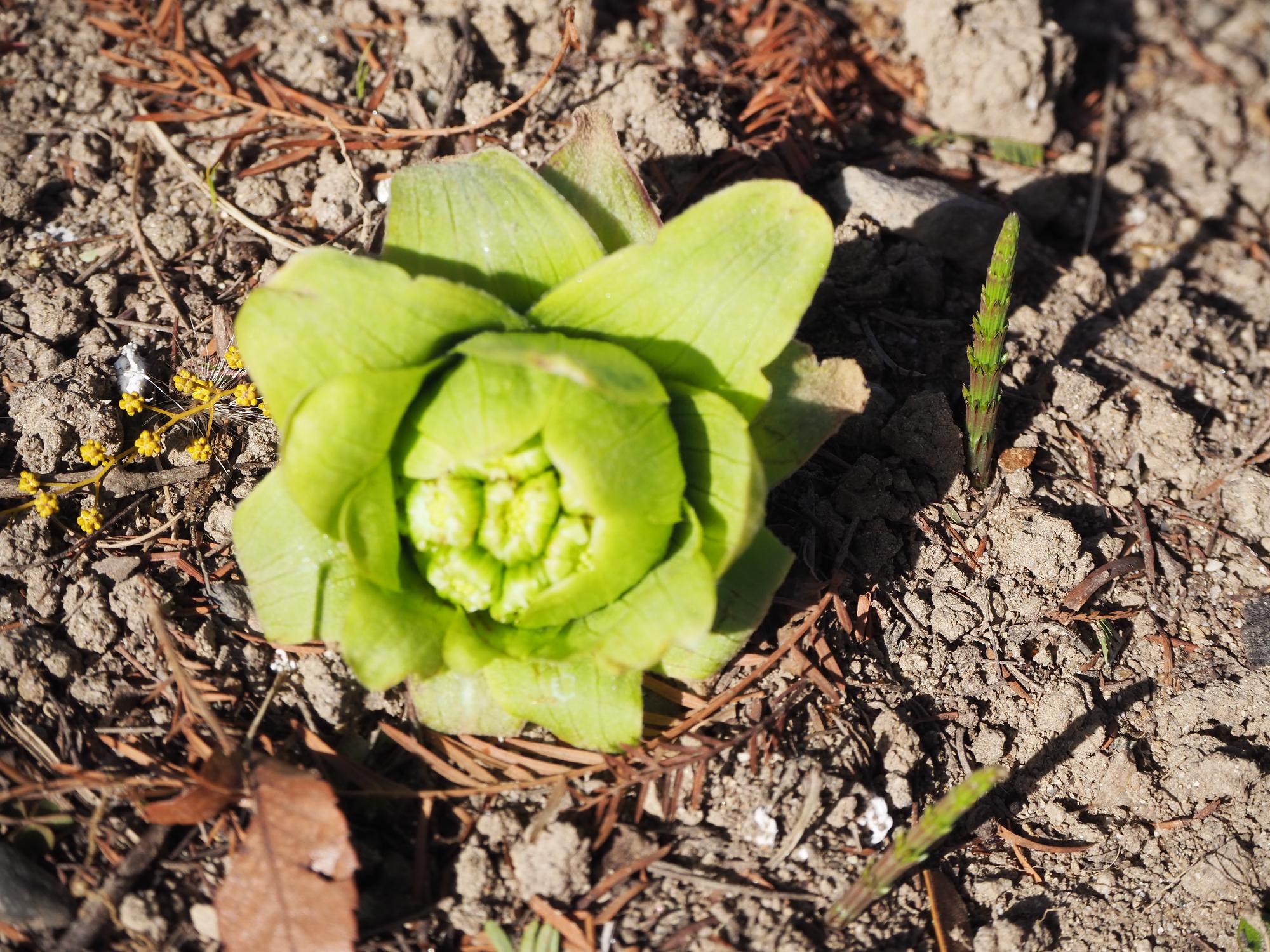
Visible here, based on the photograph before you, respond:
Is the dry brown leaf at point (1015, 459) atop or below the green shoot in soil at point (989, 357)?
below

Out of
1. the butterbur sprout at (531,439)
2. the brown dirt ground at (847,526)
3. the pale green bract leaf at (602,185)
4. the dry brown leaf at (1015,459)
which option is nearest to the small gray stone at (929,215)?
the brown dirt ground at (847,526)

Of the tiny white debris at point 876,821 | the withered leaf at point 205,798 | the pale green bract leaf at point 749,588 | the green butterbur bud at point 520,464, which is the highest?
the green butterbur bud at point 520,464

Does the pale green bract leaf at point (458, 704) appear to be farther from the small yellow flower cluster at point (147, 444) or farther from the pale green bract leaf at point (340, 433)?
the small yellow flower cluster at point (147, 444)

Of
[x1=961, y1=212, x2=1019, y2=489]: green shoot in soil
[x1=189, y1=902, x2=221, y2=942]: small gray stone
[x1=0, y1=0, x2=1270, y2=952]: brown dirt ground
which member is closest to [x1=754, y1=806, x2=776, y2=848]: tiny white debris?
[x1=0, y1=0, x2=1270, y2=952]: brown dirt ground

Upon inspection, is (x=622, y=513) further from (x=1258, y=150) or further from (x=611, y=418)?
(x=1258, y=150)

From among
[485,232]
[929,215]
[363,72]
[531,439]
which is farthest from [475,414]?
[929,215]

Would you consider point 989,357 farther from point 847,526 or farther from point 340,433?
point 340,433
